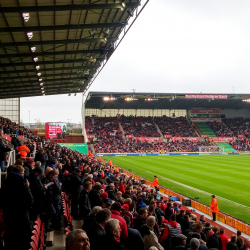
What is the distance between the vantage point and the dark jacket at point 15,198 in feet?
13.8

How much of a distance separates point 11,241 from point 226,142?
2409 inches

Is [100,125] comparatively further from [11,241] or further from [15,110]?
[11,241]

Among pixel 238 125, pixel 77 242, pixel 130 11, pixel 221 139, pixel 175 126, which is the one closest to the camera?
pixel 77 242

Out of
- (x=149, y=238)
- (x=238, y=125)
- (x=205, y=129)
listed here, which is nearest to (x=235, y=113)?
(x=238, y=125)

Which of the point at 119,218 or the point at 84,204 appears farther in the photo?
the point at 84,204

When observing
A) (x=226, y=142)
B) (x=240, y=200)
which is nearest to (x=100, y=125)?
(x=226, y=142)

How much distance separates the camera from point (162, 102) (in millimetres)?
60312

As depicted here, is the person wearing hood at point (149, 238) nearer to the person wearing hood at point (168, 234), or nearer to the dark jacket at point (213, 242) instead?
the person wearing hood at point (168, 234)

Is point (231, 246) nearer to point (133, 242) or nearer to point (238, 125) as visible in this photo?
point (133, 242)

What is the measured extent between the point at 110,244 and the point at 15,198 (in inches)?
70.8

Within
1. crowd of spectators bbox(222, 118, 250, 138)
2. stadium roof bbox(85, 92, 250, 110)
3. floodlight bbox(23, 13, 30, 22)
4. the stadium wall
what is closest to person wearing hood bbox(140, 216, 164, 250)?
floodlight bbox(23, 13, 30, 22)

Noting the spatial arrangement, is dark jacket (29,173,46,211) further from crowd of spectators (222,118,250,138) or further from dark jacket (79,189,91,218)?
crowd of spectators (222,118,250,138)

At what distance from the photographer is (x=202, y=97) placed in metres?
54.5

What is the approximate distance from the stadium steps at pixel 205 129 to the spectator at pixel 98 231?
202 ft
